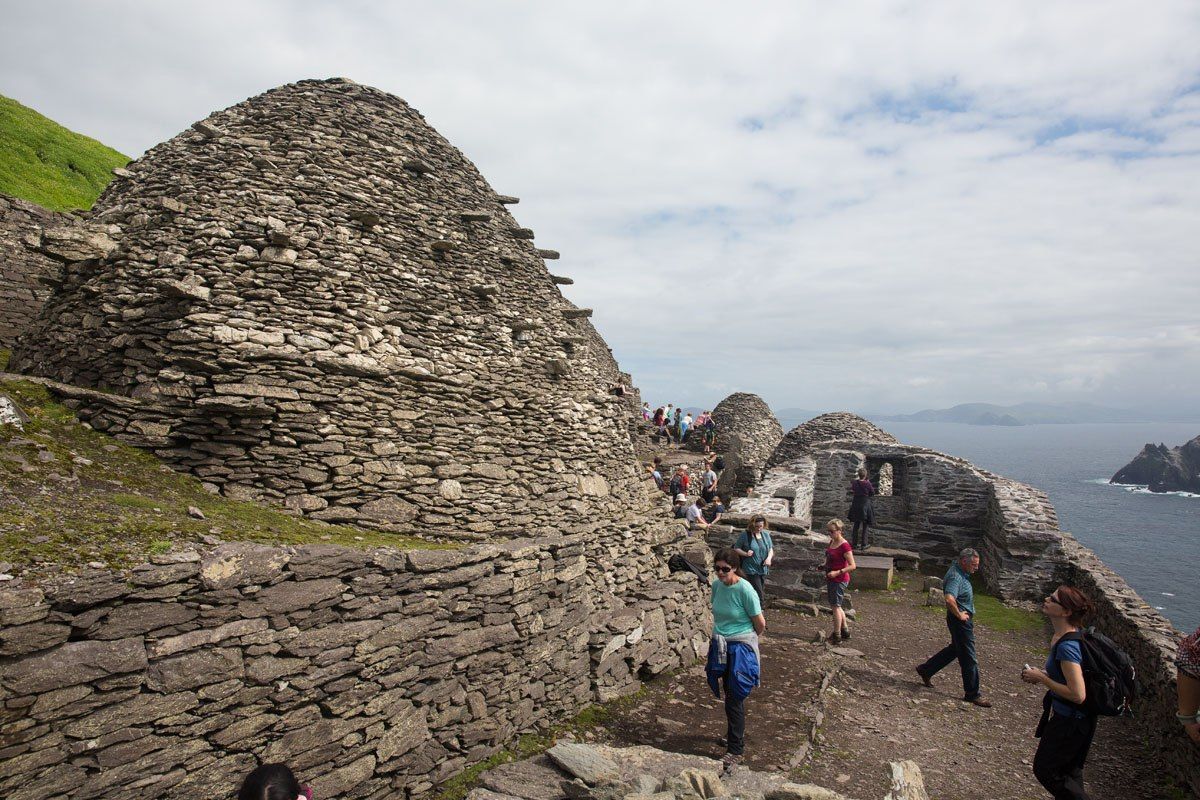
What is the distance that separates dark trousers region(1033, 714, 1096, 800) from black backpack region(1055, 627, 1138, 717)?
0.61 ft

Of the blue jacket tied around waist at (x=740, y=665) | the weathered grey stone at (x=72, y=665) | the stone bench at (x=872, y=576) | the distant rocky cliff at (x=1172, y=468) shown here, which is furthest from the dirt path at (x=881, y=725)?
the distant rocky cliff at (x=1172, y=468)

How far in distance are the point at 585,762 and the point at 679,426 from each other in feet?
100

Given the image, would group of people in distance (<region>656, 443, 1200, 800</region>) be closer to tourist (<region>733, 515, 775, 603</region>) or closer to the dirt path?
tourist (<region>733, 515, 775, 603</region>)

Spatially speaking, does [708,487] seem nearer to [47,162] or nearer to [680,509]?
[680,509]

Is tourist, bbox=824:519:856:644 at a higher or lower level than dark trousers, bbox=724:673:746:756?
higher

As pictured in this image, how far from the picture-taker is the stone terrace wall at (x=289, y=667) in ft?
14.8

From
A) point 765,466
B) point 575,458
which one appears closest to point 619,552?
point 575,458

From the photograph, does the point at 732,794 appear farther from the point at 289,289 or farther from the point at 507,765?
the point at 289,289

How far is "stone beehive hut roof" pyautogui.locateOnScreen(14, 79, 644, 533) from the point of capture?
25.3 feet

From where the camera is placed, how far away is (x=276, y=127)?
9898mm

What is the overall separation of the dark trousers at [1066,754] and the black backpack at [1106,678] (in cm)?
19

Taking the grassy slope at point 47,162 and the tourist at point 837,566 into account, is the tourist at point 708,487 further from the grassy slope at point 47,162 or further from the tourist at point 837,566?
the grassy slope at point 47,162

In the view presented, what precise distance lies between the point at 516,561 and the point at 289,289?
4.86 meters

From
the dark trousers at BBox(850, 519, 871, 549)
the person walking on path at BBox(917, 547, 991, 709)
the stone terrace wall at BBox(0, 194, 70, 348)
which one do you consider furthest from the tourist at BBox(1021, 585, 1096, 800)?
the stone terrace wall at BBox(0, 194, 70, 348)
